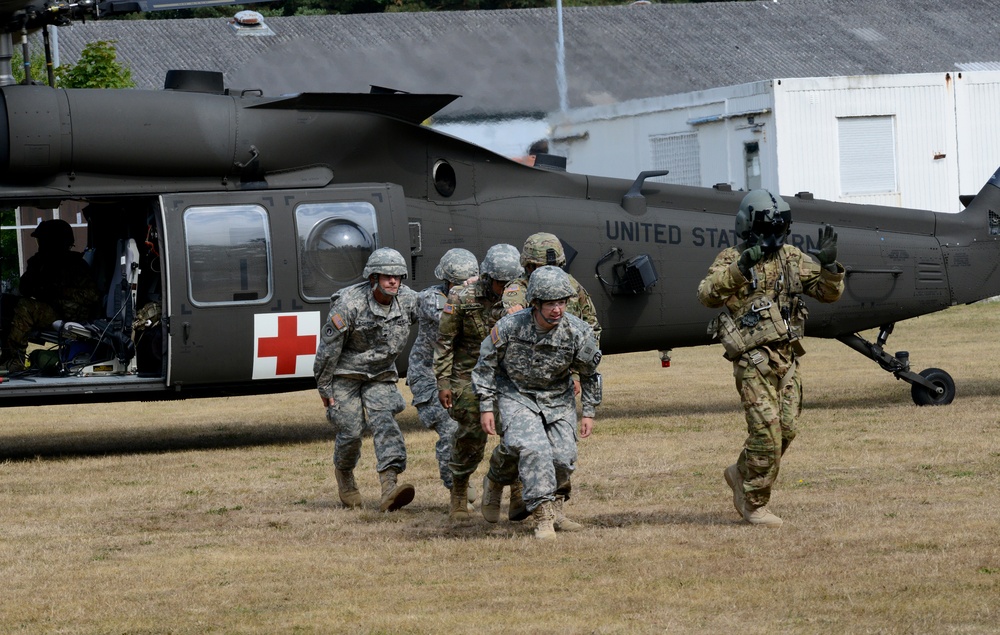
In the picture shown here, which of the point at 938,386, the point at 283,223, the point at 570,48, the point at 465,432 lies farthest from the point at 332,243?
the point at 570,48

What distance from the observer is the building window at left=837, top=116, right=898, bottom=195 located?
92.3 ft

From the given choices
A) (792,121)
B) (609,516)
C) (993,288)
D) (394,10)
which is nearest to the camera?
(609,516)

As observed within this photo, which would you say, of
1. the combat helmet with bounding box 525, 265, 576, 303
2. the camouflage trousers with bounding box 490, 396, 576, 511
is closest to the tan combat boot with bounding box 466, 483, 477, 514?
the camouflage trousers with bounding box 490, 396, 576, 511

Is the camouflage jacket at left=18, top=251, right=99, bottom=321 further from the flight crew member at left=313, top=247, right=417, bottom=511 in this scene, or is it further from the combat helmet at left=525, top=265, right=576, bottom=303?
the combat helmet at left=525, top=265, right=576, bottom=303

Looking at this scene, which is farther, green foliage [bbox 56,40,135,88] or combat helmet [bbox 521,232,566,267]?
green foliage [bbox 56,40,135,88]

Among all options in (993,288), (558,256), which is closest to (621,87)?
(993,288)

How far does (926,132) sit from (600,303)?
17141 mm

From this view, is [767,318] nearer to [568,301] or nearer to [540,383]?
[568,301]

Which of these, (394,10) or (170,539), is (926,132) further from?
(394,10)

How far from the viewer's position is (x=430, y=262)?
528 inches

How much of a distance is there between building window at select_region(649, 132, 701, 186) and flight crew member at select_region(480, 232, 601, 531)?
2021 cm

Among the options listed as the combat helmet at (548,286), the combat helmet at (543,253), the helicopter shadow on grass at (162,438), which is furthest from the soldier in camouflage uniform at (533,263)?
the helicopter shadow on grass at (162,438)

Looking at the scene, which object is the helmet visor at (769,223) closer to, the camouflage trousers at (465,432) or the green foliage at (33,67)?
the camouflage trousers at (465,432)

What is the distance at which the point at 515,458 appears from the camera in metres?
8.65
